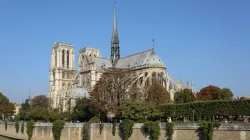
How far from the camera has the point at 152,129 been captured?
106ft

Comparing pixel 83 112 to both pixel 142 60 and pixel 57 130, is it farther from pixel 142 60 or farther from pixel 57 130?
pixel 142 60

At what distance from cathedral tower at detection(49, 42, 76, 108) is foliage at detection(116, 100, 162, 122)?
52.3m

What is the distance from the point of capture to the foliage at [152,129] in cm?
3206

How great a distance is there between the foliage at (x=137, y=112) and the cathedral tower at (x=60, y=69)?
172ft

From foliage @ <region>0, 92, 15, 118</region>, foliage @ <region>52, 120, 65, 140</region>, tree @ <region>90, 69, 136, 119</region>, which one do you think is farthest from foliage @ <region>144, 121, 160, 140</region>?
foliage @ <region>0, 92, 15, 118</region>

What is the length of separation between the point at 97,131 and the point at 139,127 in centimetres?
590

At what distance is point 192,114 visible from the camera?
3822 centimetres

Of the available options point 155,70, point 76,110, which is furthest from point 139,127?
point 155,70

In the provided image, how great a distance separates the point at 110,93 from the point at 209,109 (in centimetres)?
1533

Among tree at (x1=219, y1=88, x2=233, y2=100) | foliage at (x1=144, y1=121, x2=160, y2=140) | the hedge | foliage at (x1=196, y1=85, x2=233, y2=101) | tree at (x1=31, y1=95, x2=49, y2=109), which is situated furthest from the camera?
tree at (x1=31, y1=95, x2=49, y2=109)

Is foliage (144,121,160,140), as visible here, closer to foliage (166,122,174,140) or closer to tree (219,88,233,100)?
foliage (166,122,174,140)

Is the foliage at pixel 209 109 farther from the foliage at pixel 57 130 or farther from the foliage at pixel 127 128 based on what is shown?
the foliage at pixel 57 130

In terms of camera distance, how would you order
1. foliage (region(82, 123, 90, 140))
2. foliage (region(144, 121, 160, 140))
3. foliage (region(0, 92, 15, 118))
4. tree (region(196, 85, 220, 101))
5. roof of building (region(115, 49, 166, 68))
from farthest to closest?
1. foliage (region(0, 92, 15, 118))
2. tree (region(196, 85, 220, 101))
3. roof of building (region(115, 49, 166, 68))
4. foliage (region(82, 123, 90, 140))
5. foliage (region(144, 121, 160, 140))

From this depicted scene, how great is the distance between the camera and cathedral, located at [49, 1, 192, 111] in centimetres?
7012
